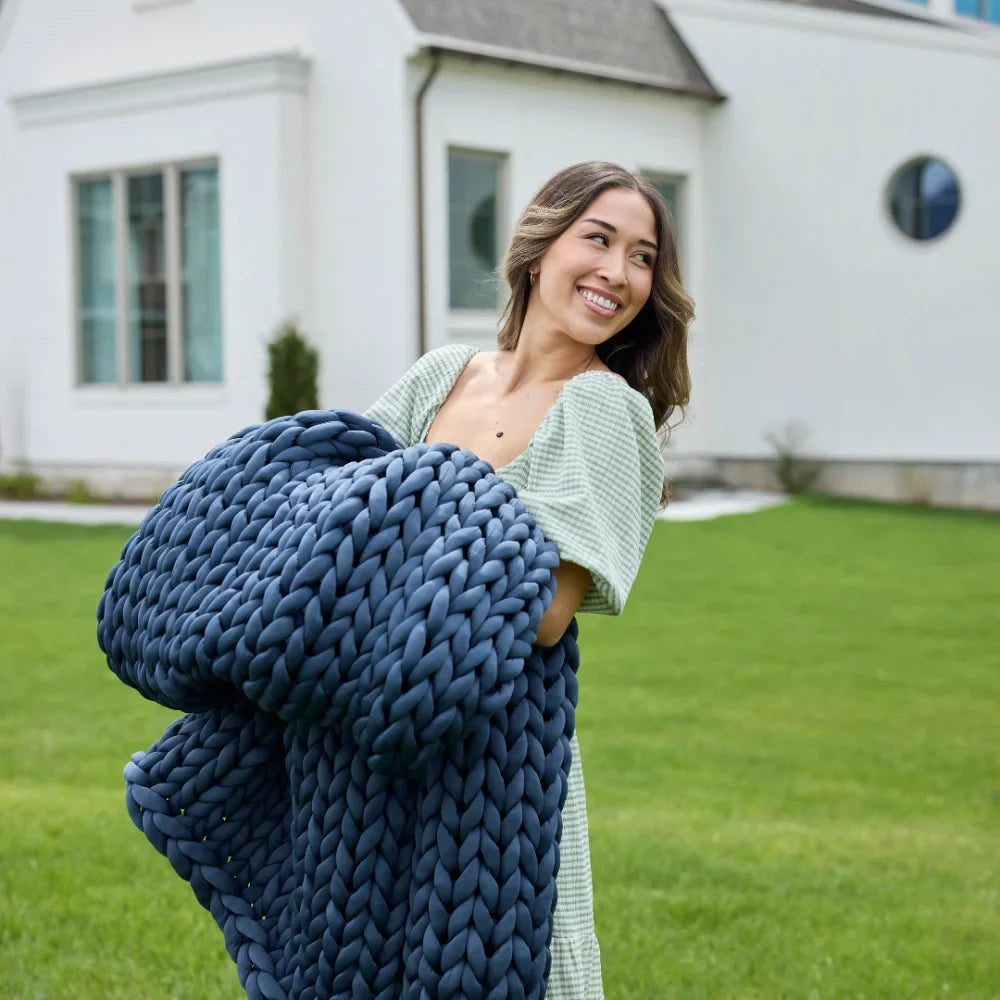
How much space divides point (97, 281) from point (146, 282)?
677 millimetres

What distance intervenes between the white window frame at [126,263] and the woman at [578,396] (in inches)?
459

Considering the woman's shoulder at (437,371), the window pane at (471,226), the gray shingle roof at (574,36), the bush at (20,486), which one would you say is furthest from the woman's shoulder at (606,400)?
the bush at (20,486)

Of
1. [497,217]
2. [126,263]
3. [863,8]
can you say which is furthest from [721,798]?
[863,8]

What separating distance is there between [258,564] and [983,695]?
213 inches

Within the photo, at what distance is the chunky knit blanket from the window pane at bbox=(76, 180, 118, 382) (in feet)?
43.1

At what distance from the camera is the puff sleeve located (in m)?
1.62

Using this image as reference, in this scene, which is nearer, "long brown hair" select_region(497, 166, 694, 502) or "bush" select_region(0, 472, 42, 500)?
"long brown hair" select_region(497, 166, 694, 502)

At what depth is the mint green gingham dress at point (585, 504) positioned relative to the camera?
A: 1.62 metres

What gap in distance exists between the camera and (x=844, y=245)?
14.0 m

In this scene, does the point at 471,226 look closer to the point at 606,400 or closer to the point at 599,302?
the point at 599,302

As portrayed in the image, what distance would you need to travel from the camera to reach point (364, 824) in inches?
63.0

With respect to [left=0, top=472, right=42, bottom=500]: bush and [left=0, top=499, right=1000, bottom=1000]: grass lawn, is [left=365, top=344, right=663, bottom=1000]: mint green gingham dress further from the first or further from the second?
[left=0, top=472, right=42, bottom=500]: bush

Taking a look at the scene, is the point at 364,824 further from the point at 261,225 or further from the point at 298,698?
the point at 261,225

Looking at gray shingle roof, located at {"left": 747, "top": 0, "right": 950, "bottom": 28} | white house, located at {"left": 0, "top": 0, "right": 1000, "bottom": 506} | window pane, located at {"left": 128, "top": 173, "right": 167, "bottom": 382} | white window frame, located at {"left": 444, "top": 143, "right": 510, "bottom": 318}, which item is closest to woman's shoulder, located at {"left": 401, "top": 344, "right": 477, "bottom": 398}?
white house, located at {"left": 0, "top": 0, "right": 1000, "bottom": 506}
